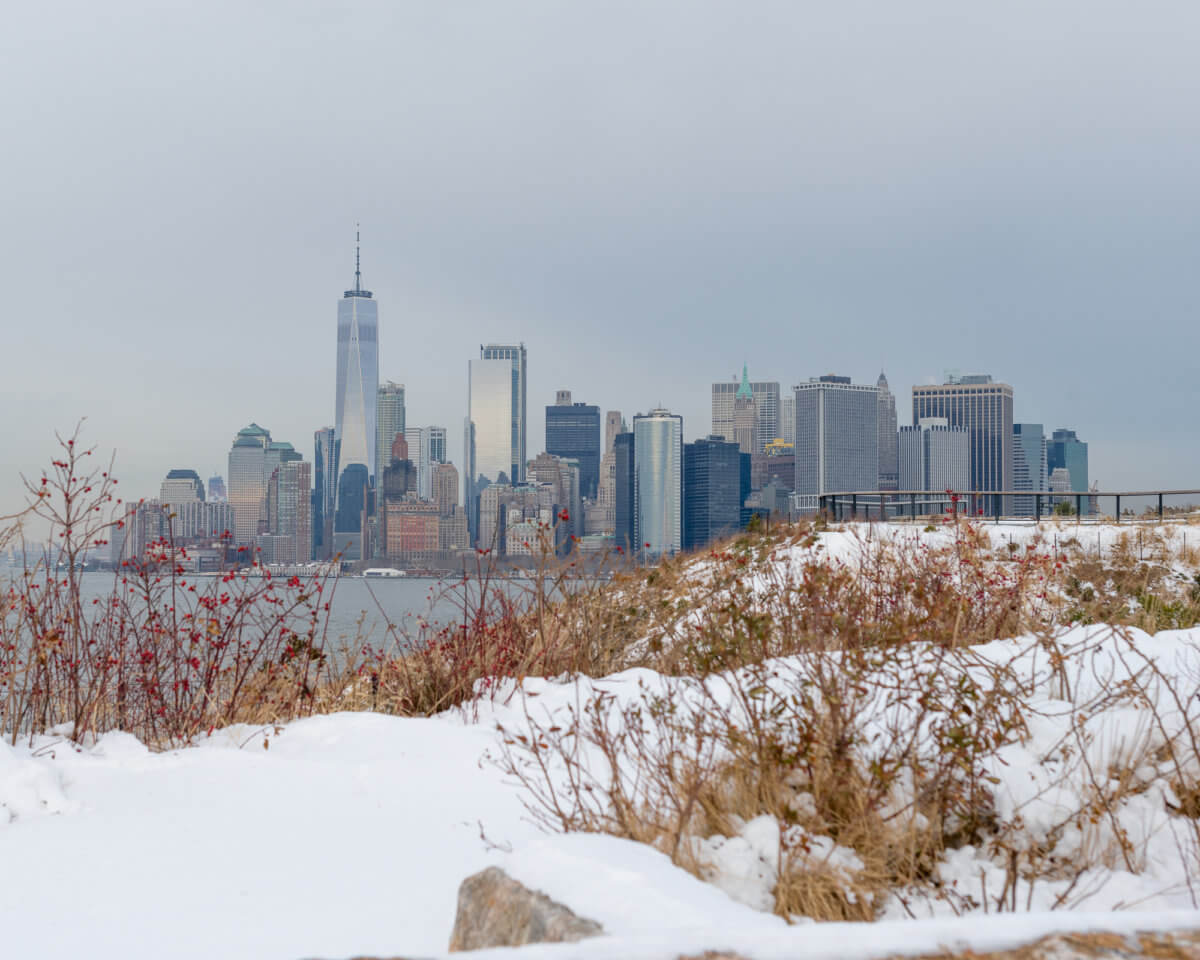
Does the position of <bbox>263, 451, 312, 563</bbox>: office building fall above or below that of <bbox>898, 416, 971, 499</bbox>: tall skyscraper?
below

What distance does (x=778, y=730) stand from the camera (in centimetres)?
300

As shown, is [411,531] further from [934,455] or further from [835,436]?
[934,455]

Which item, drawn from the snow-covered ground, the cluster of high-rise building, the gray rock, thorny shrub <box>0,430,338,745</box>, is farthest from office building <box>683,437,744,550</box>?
the gray rock

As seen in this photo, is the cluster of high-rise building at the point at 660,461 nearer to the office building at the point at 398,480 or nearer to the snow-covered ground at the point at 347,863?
the office building at the point at 398,480

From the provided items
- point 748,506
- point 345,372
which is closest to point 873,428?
point 748,506

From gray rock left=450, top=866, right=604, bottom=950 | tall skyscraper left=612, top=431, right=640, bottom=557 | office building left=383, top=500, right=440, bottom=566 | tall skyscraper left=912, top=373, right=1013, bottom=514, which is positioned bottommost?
office building left=383, top=500, right=440, bottom=566

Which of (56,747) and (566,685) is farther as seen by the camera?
(566,685)

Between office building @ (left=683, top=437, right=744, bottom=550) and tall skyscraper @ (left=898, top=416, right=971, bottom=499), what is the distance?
39352 millimetres

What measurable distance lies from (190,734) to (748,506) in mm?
111955

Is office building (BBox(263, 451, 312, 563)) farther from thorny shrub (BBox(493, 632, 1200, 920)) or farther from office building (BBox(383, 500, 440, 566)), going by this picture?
thorny shrub (BBox(493, 632, 1200, 920))

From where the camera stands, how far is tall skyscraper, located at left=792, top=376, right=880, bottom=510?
152750 mm

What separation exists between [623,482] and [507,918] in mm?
124024

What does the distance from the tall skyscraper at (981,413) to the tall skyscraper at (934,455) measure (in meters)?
1.19

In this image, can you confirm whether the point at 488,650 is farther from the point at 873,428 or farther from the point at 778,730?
the point at 873,428
